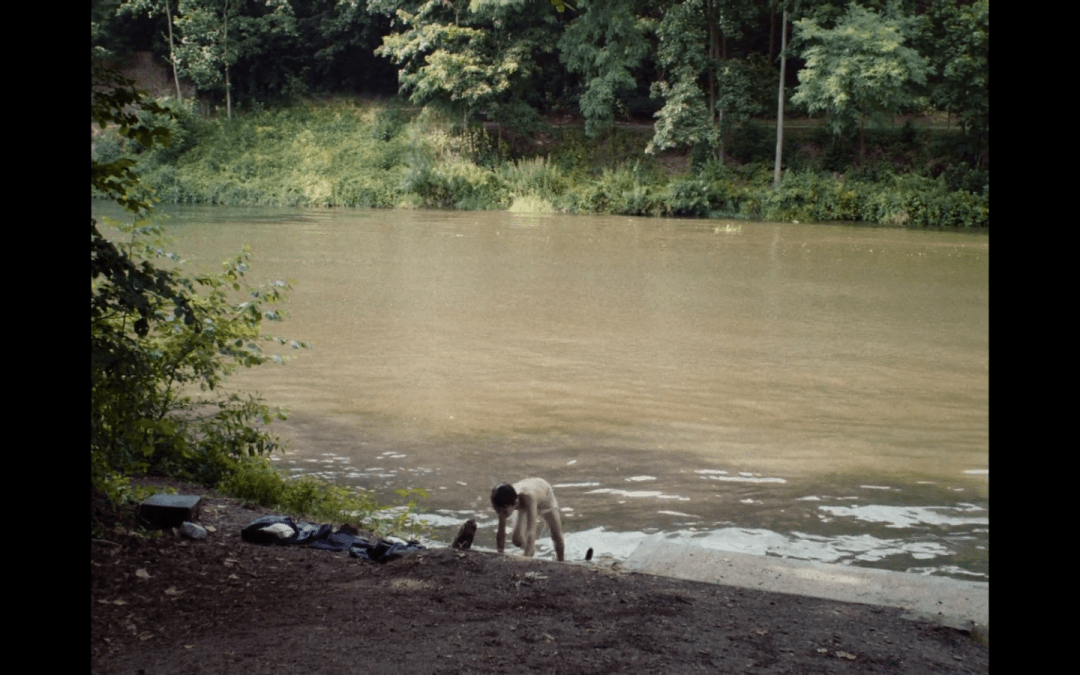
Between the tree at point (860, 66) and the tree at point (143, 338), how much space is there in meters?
25.8

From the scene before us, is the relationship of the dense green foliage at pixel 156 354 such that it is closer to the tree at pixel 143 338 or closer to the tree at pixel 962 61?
the tree at pixel 143 338

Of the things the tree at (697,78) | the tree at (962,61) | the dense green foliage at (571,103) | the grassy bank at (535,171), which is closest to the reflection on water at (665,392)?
the grassy bank at (535,171)

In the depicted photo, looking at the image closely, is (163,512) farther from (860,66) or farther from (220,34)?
(220,34)

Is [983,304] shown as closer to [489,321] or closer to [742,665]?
[489,321]

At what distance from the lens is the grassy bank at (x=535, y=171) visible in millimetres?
31812

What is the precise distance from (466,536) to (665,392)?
5.29m

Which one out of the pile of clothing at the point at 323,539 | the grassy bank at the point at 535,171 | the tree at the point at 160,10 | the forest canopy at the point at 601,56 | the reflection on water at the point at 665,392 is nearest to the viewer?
the pile of clothing at the point at 323,539

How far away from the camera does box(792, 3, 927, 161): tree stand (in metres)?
29.3

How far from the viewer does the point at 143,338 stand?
5867 mm

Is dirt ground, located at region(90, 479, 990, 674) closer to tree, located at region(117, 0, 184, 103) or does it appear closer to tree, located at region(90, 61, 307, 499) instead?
tree, located at region(90, 61, 307, 499)

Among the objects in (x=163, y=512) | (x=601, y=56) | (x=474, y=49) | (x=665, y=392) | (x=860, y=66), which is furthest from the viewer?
(x=474, y=49)

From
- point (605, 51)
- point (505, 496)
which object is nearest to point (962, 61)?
point (605, 51)

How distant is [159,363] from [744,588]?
11.4 feet
